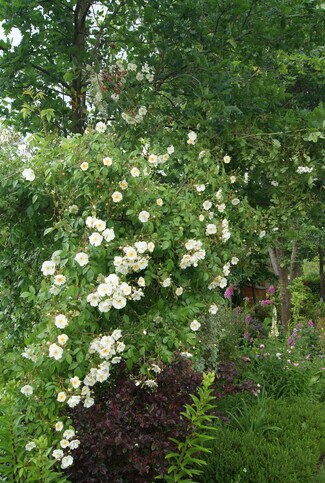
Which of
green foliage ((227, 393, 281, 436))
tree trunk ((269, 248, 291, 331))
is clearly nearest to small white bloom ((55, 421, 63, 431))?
green foliage ((227, 393, 281, 436))

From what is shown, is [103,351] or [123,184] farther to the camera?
[123,184]

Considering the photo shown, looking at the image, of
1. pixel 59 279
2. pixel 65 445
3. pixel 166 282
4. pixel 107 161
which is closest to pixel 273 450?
pixel 166 282

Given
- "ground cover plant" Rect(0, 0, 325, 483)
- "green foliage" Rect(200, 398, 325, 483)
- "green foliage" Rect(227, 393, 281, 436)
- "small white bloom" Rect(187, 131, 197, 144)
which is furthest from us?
"green foliage" Rect(227, 393, 281, 436)

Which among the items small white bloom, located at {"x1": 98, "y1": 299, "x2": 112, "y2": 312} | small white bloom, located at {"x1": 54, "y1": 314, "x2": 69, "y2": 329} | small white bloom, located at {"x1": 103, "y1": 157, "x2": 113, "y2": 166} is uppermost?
small white bloom, located at {"x1": 103, "y1": 157, "x2": 113, "y2": 166}

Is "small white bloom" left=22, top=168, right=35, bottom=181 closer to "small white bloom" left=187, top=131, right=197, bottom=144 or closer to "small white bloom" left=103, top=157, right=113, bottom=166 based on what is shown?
"small white bloom" left=103, top=157, right=113, bottom=166

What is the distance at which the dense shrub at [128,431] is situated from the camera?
2965 millimetres

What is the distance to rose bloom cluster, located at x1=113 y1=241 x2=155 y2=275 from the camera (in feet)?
9.52

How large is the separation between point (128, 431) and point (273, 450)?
1288 mm

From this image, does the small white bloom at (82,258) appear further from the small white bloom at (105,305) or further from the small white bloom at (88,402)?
the small white bloom at (88,402)

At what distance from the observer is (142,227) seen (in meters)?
3.21

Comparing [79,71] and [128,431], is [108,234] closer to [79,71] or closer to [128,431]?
[128,431]

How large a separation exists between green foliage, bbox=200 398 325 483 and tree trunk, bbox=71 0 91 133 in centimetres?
272

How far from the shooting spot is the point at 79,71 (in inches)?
167

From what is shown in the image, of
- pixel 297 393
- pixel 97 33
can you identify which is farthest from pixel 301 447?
pixel 97 33
